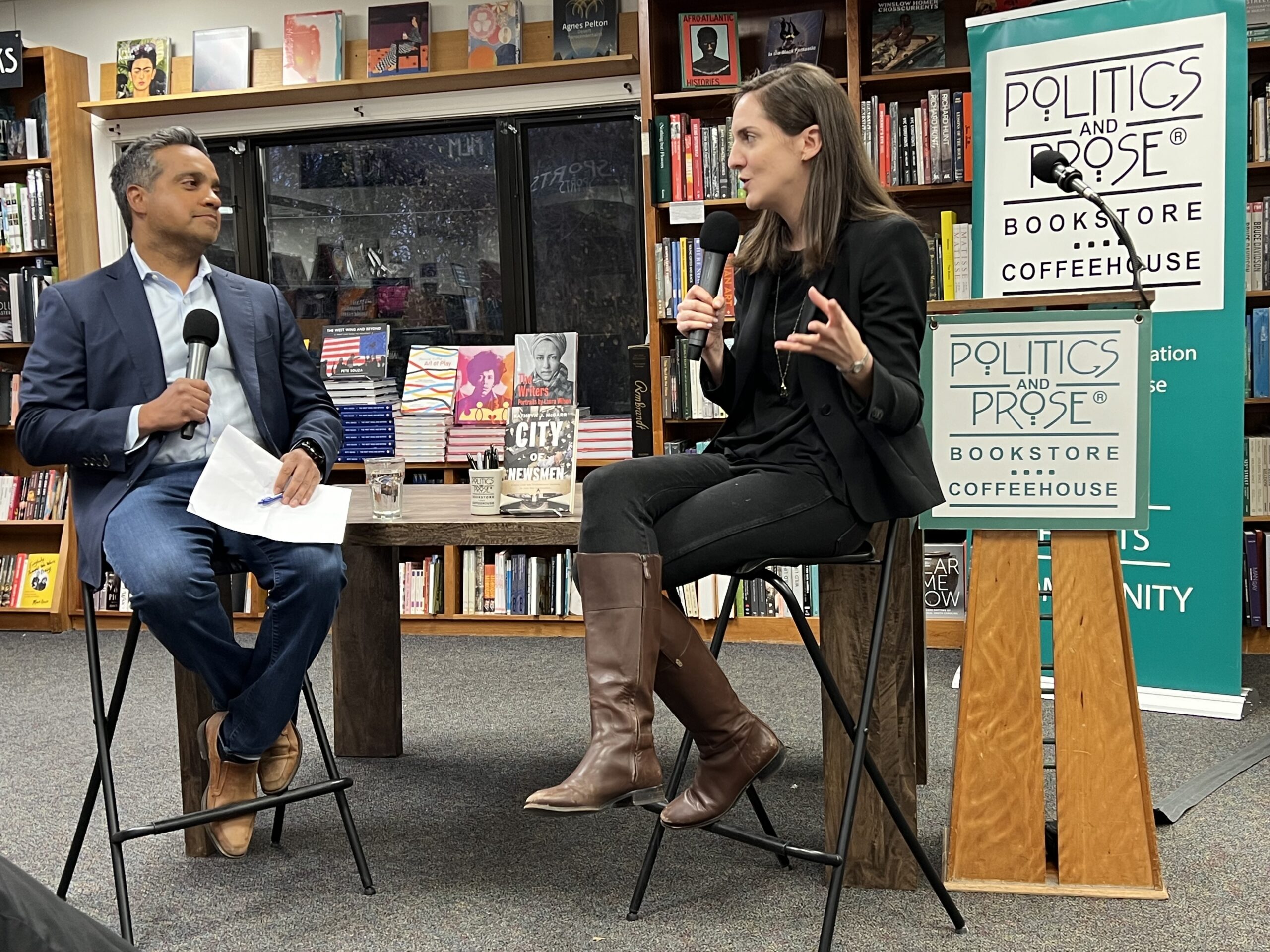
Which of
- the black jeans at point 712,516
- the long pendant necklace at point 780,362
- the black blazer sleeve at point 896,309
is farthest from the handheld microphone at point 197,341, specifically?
the black blazer sleeve at point 896,309

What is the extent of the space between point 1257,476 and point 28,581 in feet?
15.4

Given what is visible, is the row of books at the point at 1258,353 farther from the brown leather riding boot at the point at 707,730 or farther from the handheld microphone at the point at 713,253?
the brown leather riding boot at the point at 707,730

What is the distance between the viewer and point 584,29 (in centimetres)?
461

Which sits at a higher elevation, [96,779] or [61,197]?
[61,197]

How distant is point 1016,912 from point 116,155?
4808mm

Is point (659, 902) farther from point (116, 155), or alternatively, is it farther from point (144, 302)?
point (116, 155)

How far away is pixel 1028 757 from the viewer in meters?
2.13

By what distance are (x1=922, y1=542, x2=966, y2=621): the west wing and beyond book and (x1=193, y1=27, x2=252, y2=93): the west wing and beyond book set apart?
10.8 ft

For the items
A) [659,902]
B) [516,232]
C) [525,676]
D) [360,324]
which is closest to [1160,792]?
[659,902]

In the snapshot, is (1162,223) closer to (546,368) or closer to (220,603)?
(546,368)

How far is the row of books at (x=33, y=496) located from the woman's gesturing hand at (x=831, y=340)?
4.25 meters

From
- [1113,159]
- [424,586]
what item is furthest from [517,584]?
[1113,159]

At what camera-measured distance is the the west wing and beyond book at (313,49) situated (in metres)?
4.80

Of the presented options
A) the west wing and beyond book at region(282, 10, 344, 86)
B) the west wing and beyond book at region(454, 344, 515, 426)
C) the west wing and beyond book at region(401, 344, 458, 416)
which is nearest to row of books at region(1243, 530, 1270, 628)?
the west wing and beyond book at region(454, 344, 515, 426)
